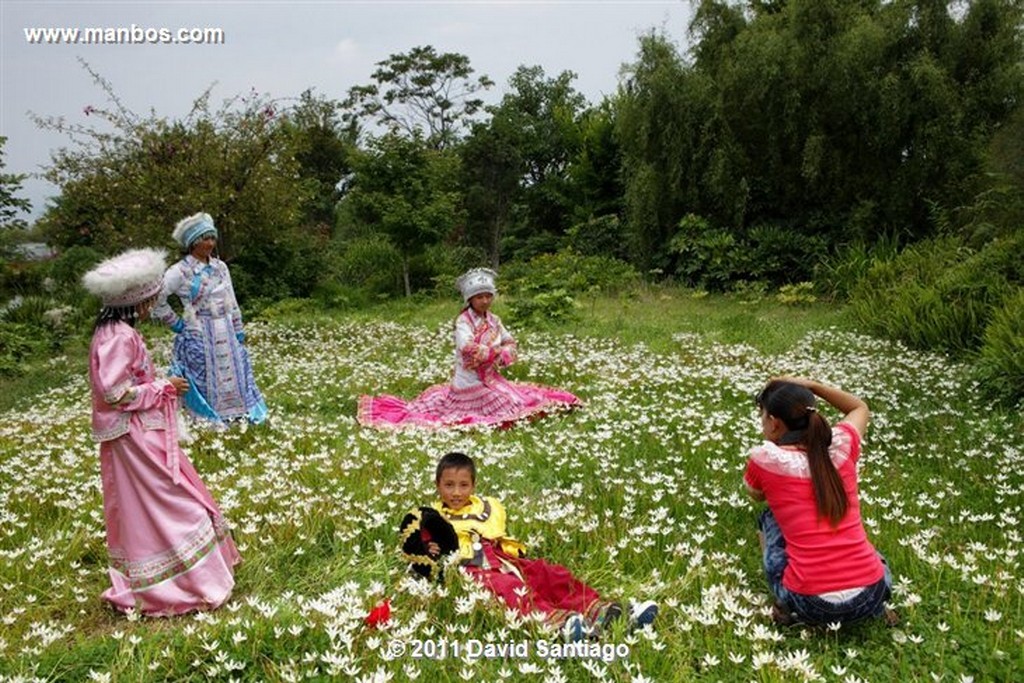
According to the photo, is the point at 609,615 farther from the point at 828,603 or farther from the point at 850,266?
the point at 850,266

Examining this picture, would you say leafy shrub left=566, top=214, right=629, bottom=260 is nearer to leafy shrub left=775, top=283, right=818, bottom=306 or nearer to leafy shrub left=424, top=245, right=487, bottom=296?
leafy shrub left=424, top=245, right=487, bottom=296

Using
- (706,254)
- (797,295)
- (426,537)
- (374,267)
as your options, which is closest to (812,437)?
(426,537)

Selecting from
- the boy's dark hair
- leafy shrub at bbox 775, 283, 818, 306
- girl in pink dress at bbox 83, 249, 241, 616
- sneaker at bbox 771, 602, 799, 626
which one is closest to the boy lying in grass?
the boy's dark hair

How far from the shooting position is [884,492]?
6141 mm

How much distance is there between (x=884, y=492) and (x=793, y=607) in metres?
2.52

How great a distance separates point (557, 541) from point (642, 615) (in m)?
1.19

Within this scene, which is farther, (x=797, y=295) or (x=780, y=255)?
(x=780, y=255)

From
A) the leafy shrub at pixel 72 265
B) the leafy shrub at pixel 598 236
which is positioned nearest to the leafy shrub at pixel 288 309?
the leafy shrub at pixel 72 265

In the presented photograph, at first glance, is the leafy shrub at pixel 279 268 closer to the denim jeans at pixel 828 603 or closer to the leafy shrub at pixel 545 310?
the leafy shrub at pixel 545 310

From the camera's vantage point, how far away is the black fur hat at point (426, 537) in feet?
15.1

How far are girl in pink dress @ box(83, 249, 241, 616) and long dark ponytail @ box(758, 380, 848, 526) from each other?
3207 mm

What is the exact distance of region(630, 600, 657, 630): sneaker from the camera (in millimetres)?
4074

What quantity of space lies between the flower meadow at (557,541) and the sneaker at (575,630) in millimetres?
98

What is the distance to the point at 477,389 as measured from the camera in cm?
896
